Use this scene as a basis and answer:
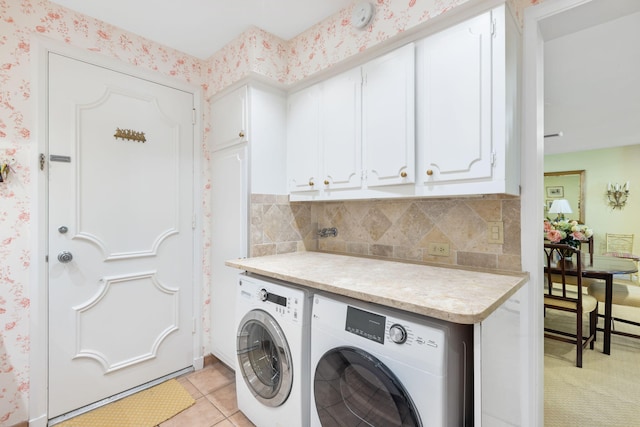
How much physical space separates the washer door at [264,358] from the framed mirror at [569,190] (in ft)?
18.8

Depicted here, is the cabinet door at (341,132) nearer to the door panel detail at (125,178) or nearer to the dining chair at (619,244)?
the door panel detail at (125,178)

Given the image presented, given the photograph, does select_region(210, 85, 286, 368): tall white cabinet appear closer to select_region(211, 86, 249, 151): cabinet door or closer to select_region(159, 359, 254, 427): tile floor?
select_region(211, 86, 249, 151): cabinet door

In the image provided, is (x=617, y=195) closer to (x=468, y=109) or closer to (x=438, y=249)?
(x=438, y=249)

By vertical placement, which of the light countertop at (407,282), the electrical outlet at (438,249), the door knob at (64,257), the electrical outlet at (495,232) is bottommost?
the light countertop at (407,282)

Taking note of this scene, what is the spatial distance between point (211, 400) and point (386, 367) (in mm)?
1484

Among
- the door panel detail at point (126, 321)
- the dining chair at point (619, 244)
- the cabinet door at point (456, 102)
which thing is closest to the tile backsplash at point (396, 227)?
the cabinet door at point (456, 102)

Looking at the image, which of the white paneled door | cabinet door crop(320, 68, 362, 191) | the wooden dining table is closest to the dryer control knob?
cabinet door crop(320, 68, 362, 191)

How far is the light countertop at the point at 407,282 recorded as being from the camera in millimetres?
988

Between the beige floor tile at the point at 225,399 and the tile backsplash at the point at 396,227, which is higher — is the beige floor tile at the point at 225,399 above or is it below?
below

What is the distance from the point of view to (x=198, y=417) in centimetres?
178

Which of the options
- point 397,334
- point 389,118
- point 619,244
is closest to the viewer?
point 397,334

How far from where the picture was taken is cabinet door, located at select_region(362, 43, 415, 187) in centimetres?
152

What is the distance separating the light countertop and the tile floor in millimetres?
925

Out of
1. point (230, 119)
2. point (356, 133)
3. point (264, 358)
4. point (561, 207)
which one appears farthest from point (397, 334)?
point (561, 207)
